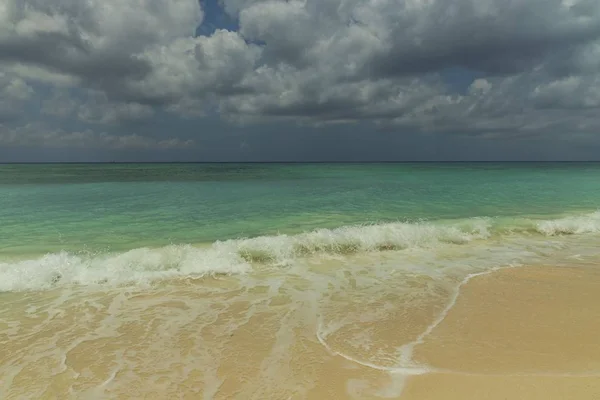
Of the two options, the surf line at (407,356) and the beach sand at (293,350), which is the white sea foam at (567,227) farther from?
the surf line at (407,356)

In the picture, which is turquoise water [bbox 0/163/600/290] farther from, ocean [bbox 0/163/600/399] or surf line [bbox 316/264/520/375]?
surf line [bbox 316/264/520/375]

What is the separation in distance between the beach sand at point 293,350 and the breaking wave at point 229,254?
1.30m

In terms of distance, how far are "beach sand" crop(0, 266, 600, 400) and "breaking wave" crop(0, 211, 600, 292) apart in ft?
4.25

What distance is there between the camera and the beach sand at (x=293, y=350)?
160 inches

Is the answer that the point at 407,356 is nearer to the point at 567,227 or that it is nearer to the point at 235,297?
the point at 235,297

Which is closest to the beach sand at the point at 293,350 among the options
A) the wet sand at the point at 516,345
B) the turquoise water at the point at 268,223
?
the wet sand at the point at 516,345

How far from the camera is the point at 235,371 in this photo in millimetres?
4461

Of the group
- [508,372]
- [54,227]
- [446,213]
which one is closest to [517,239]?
[446,213]

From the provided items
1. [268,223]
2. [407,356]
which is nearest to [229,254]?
[268,223]

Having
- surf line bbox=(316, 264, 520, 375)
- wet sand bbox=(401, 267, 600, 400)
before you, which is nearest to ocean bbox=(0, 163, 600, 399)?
surf line bbox=(316, 264, 520, 375)

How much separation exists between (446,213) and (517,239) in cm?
568

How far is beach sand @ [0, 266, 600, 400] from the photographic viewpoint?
4.07 m

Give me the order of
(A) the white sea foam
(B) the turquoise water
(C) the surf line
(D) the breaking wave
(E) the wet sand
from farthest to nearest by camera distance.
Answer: (A) the white sea foam
(B) the turquoise water
(D) the breaking wave
(C) the surf line
(E) the wet sand

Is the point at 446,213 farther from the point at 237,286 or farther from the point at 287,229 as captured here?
the point at 237,286
